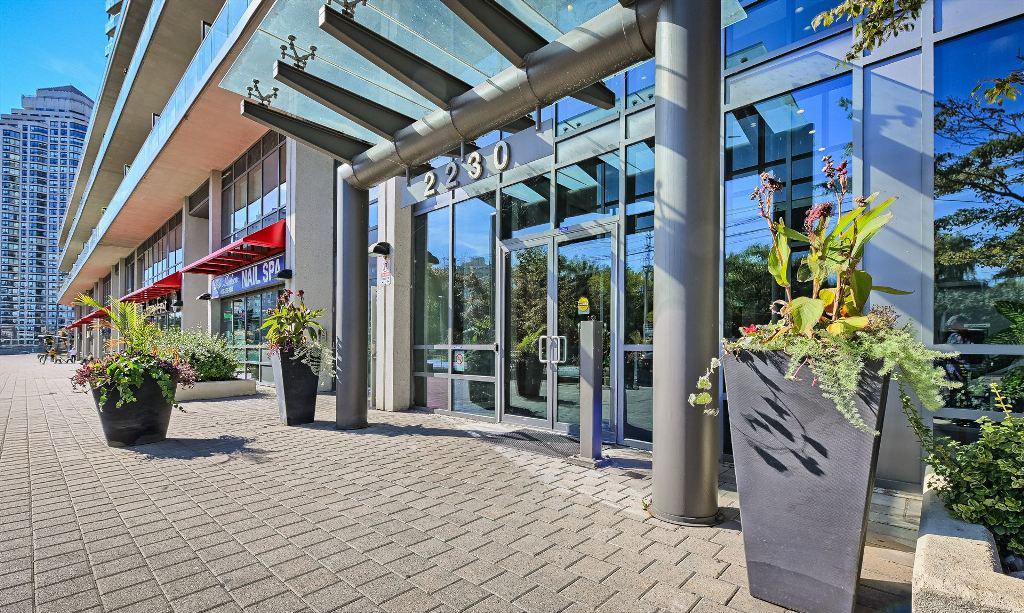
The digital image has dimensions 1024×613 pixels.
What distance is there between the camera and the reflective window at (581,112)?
646cm

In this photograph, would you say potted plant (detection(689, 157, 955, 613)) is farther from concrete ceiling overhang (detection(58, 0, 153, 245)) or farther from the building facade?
concrete ceiling overhang (detection(58, 0, 153, 245))

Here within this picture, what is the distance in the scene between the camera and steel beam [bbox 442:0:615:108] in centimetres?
444

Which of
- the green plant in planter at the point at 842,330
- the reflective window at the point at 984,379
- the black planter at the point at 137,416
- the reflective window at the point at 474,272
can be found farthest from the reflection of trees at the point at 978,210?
the black planter at the point at 137,416

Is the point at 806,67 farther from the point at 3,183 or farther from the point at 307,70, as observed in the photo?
the point at 3,183

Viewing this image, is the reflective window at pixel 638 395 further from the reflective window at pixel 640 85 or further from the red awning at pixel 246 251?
the red awning at pixel 246 251

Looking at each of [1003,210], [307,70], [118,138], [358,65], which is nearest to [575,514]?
[1003,210]

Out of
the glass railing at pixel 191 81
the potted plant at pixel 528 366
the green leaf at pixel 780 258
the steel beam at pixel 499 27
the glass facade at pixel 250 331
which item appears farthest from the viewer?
the glass facade at pixel 250 331

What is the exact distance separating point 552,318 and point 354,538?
14.0 ft

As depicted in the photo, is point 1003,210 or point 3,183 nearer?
point 1003,210

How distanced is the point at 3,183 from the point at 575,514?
443ft

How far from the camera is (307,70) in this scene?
20.7 feet

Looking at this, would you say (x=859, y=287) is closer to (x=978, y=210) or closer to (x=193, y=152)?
(x=978, y=210)

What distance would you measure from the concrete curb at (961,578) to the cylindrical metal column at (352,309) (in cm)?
658

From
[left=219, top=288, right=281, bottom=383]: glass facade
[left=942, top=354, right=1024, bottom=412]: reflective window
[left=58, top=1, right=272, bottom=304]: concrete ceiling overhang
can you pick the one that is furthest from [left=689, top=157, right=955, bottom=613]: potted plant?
[left=219, top=288, right=281, bottom=383]: glass facade
